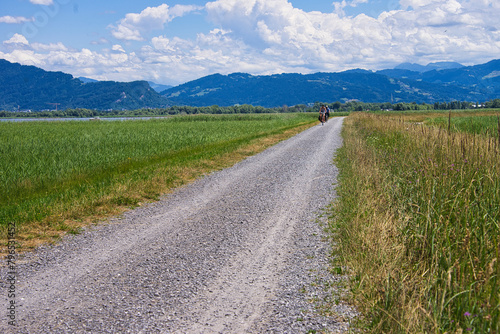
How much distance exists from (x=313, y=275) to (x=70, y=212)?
229 inches

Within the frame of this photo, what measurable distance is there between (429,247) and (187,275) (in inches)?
A: 131

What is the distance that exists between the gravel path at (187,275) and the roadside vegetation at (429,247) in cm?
45

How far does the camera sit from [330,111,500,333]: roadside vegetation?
360cm

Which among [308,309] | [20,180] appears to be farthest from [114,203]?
[308,309]

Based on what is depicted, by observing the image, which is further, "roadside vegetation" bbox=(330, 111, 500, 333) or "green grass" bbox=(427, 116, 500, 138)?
"green grass" bbox=(427, 116, 500, 138)

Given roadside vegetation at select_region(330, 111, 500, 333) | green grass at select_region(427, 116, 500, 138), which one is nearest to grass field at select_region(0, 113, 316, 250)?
roadside vegetation at select_region(330, 111, 500, 333)

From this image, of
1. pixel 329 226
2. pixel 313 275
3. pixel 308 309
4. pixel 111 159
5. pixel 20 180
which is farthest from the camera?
pixel 111 159

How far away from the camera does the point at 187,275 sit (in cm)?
536

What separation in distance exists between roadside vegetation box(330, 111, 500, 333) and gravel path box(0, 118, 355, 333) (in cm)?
45

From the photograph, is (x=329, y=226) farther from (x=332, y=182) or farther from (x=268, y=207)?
(x=332, y=182)

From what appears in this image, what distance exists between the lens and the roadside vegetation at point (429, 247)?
142 inches

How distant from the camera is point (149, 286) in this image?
5000 millimetres

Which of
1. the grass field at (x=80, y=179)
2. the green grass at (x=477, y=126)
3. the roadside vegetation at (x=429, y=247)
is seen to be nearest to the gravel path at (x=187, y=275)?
the roadside vegetation at (x=429, y=247)

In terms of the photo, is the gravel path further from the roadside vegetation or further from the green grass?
the green grass
